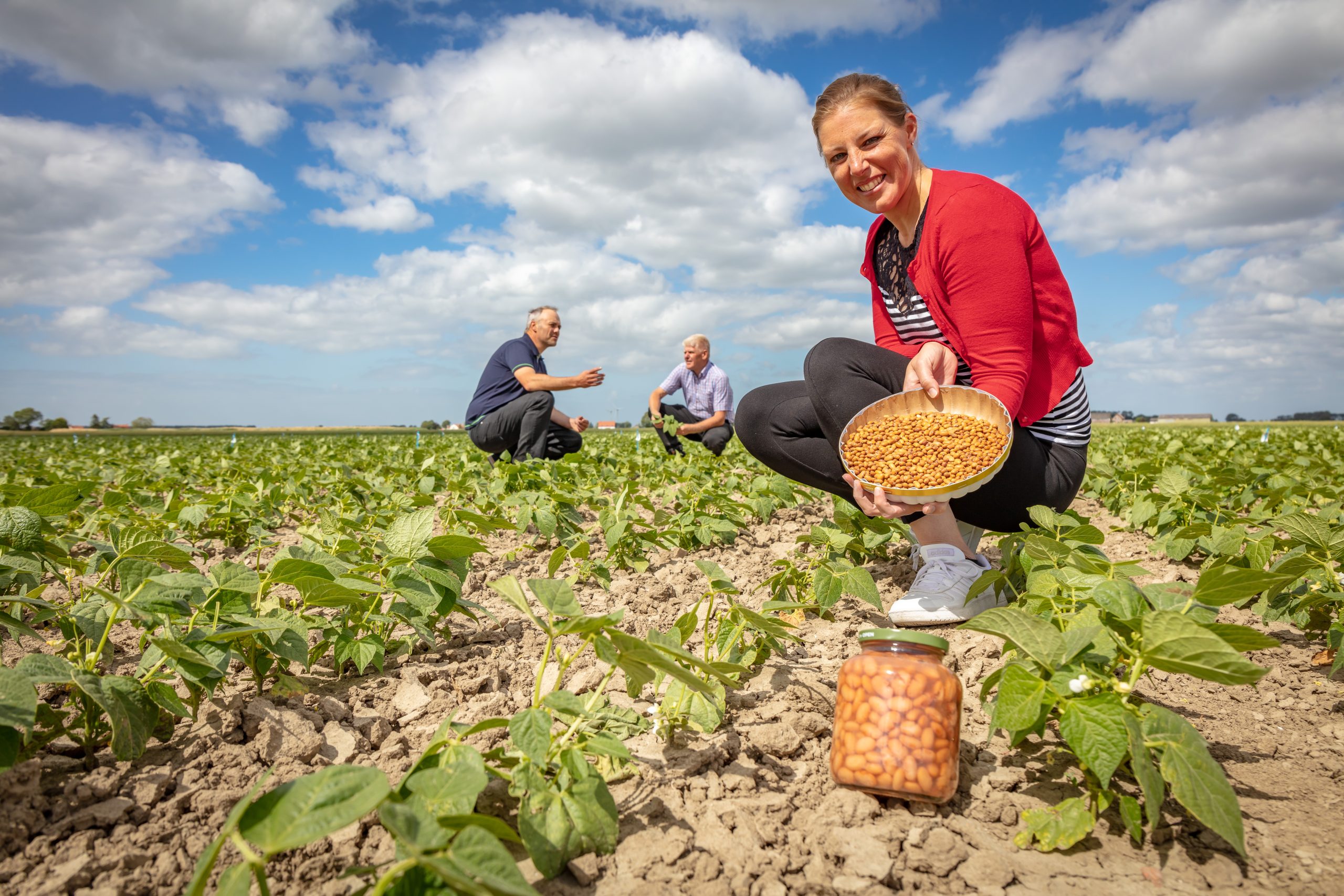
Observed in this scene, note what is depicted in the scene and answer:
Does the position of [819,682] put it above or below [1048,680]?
below

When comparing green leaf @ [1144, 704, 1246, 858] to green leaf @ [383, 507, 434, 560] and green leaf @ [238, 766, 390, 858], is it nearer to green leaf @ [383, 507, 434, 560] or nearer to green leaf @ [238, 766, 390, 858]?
green leaf @ [238, 766, 390, 858]

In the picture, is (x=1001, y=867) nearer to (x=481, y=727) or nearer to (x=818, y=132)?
(x=481, y=727)

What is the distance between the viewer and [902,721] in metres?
1.33

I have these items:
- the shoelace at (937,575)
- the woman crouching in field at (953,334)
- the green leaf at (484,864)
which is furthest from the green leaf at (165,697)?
the shoelace at (937,575)

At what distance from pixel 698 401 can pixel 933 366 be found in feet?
22.2

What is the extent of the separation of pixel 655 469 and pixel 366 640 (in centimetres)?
461

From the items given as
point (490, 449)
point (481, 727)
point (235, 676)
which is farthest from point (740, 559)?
point (490, 449)

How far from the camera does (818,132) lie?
2.58 m

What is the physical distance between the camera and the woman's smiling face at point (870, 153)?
2.42 meters

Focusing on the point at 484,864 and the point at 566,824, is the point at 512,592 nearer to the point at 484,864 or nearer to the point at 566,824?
the point at 566,824

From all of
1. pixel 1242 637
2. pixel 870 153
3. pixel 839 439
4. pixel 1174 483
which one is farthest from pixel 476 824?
pixel 1174 483

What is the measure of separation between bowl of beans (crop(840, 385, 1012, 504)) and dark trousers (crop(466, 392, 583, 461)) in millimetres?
4432

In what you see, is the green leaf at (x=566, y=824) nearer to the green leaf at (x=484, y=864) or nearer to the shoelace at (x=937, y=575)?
the green leaf at (x=484, y=864)

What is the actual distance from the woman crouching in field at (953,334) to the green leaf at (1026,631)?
95 centimetres
